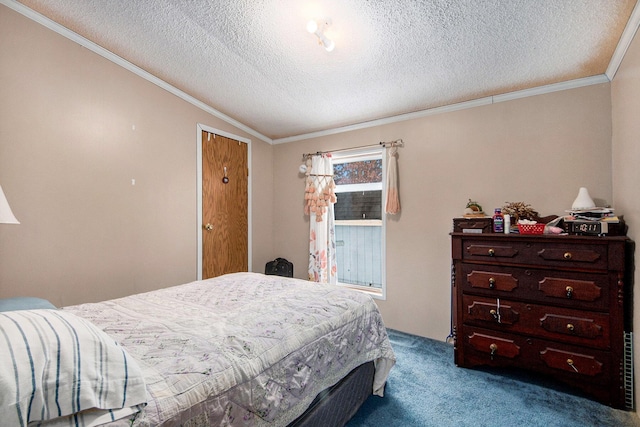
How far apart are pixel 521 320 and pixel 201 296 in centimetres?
226

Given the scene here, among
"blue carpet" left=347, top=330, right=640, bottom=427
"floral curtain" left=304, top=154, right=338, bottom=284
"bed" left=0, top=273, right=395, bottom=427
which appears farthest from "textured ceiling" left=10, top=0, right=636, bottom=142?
"blue carpet" left=347, top=330, right=640, bottom=427

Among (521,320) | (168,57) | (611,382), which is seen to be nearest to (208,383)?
(521,320)

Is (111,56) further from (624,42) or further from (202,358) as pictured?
(624,42)

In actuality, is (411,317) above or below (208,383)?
below

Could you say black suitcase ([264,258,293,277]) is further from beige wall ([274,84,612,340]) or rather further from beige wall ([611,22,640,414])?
beige wall ([611,22,640,414])

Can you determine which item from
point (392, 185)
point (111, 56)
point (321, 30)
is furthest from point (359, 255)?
point (111, 56)

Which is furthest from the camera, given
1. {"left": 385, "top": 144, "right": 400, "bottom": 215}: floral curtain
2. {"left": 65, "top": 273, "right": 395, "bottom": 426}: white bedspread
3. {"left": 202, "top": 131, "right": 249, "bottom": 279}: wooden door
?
{"left": 202, "top": 131, "right": 249, "bottom": 279}: wooden door

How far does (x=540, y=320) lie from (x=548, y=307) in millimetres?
108

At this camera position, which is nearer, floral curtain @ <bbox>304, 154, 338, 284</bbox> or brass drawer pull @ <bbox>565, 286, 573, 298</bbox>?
brass drawer pull @ <bbox>565, 286, 573, 298</bbox>

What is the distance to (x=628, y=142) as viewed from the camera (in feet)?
6.22

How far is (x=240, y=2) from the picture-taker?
1.84m

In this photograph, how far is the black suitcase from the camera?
3807 millimetres

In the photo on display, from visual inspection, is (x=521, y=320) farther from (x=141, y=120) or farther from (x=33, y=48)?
(x=33, y=48)

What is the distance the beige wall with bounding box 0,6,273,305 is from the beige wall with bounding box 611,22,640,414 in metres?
3.53
